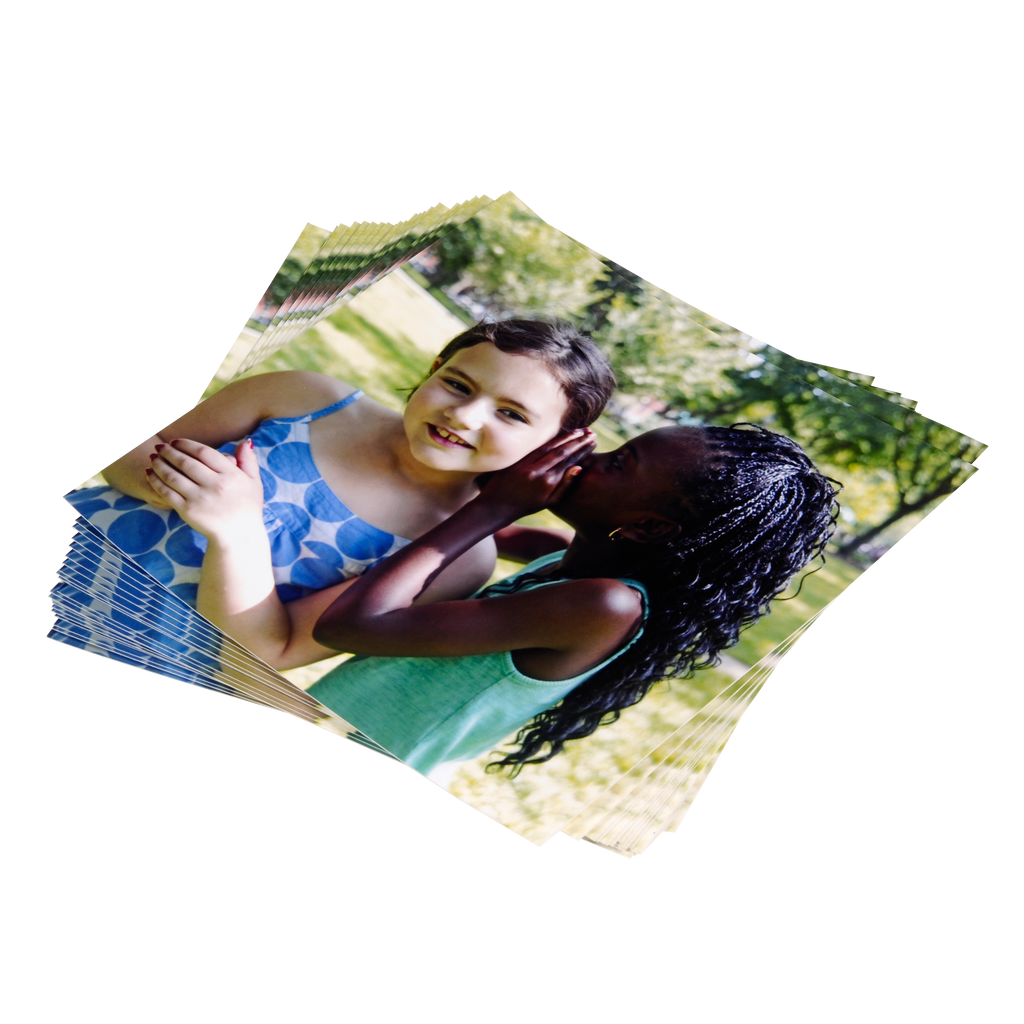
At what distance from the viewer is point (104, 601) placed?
8.82ft

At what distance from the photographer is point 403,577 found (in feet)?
8.31

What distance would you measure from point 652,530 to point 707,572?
14 centimetres

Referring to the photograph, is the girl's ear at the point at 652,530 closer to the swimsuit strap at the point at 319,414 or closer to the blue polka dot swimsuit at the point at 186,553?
the blue polka dot swimsuit at the point at 186,553

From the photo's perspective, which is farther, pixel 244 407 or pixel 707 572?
pixel 244 407

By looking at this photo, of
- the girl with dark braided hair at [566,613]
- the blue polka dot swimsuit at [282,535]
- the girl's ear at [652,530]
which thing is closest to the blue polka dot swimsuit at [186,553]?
the blue polka dot swimsuit at [282,535]

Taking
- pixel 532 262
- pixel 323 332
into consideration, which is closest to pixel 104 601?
pixel 323 332

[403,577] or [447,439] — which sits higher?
[447,439]

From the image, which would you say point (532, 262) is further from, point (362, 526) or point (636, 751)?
point (636, 751)

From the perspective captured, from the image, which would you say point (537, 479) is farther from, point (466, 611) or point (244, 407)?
point (244, 407)

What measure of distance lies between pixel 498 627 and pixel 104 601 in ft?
2.83

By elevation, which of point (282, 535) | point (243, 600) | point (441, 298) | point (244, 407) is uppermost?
point (441, 298)

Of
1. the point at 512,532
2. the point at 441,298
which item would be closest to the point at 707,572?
the point at 512,532

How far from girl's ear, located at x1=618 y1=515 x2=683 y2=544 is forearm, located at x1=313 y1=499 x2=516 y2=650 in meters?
0.26

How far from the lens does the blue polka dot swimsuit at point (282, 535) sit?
260 cm
